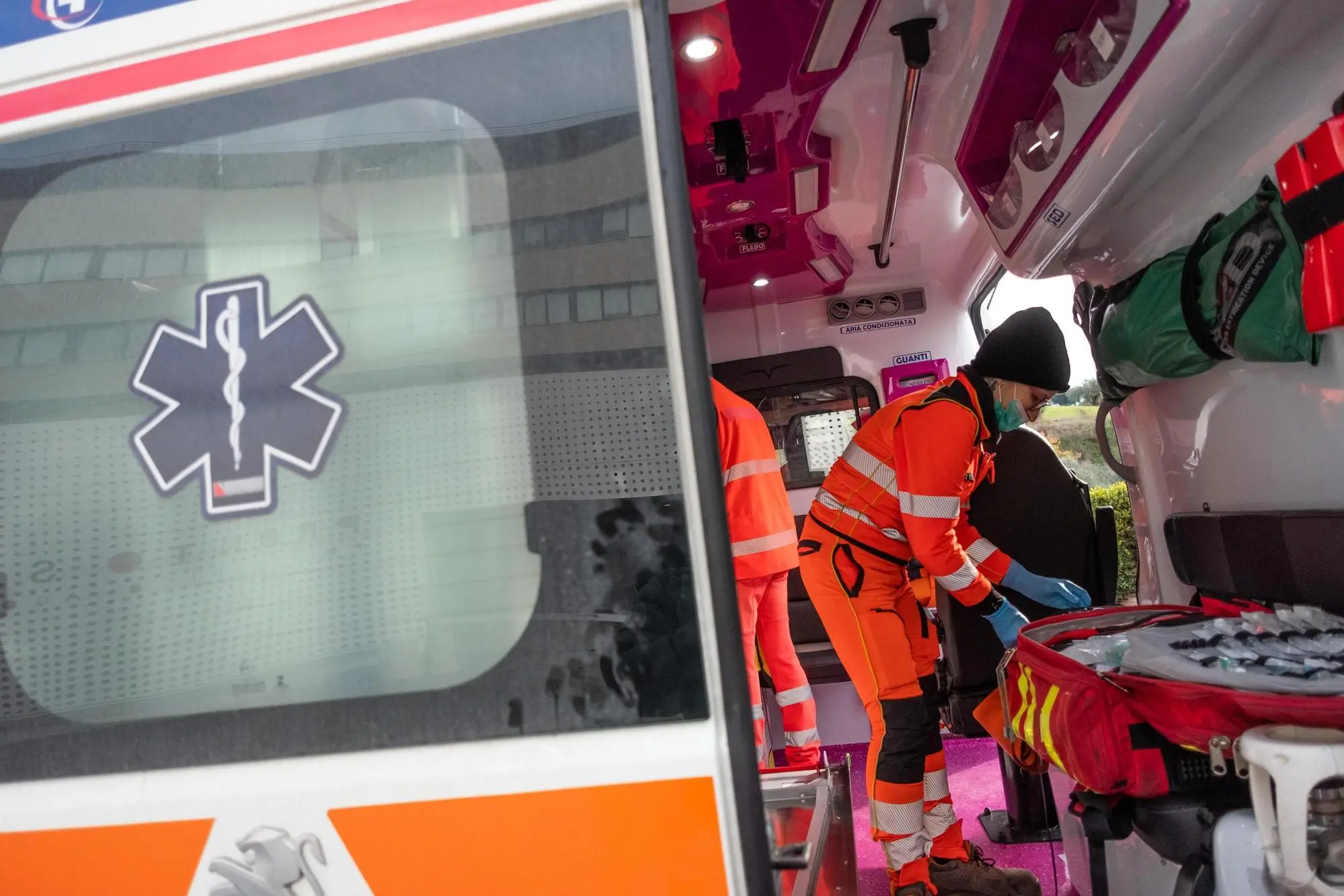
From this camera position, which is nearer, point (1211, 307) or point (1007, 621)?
point (1211, 307)

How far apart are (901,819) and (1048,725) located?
1.02m

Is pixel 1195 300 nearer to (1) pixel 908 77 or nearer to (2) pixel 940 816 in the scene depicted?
(1) pixel 908 77

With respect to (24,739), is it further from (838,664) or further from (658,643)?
(838,664)

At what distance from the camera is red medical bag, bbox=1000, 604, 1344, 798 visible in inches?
51.9

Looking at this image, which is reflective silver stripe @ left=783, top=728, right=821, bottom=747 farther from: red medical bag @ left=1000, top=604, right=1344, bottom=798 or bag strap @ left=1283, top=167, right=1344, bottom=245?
bag strap @ left=1283, top=167, right=1344, bottom=245

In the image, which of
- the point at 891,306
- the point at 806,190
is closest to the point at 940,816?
the point at 806,190

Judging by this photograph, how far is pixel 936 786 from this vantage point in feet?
8.93

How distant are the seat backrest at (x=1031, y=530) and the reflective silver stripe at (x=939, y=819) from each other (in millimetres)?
477

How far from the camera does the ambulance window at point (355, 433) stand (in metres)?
0.87

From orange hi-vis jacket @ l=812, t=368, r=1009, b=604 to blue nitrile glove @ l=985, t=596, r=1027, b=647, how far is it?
8cm

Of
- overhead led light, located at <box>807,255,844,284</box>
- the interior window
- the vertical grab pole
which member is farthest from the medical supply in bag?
the interior window

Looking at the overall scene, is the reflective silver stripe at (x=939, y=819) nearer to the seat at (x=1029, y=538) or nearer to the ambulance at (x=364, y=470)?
the seat at (x=1029, y=538)

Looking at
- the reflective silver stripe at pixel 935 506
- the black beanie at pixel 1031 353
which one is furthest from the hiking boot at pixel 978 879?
the black beanie at pixel 1031 353

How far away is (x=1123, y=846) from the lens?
1.91 m
